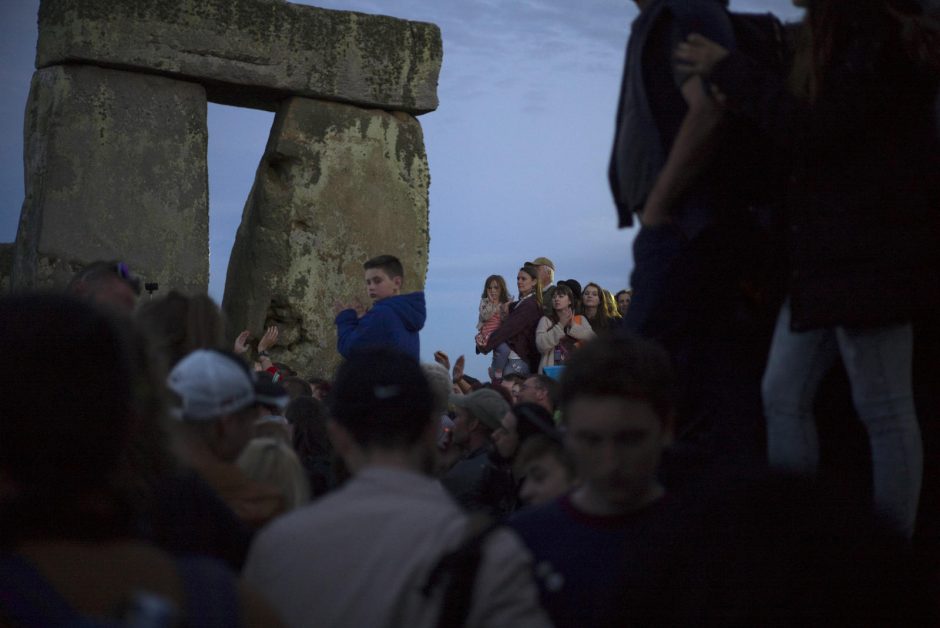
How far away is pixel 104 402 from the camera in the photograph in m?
1.41

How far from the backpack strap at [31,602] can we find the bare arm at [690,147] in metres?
1.91

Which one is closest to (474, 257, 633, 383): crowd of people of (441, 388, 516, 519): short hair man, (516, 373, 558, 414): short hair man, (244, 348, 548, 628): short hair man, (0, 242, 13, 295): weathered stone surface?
(516, 373, 558, 414): short hair man

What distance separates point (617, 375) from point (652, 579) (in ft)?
3.43

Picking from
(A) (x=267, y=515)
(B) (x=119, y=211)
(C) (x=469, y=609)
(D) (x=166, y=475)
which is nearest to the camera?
(C) (x=469, y=609)

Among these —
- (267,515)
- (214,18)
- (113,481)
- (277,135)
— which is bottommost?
(267,515)

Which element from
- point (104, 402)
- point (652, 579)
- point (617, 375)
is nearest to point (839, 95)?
point (617, 375)

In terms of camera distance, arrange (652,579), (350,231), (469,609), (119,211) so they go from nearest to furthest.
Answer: (652,579) < (469,609) < (119,211) < (350,231)

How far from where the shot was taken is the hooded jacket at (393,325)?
6129 millimetres

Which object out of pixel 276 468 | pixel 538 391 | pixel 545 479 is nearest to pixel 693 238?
pixel 545 479

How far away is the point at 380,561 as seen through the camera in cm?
192

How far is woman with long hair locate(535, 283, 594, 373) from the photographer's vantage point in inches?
334

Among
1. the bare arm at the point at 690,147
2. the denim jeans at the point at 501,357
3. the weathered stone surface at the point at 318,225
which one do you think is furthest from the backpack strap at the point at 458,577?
the weathered stone surface at the point at 318,225

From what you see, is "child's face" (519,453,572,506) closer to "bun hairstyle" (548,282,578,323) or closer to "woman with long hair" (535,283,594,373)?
"woman with long hair" (535,283,594,373)

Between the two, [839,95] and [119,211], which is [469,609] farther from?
[119,211]
